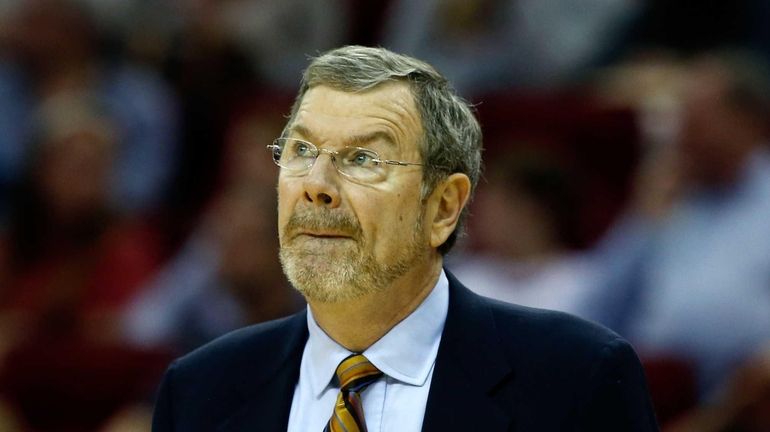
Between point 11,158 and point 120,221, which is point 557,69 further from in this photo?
point 11,158

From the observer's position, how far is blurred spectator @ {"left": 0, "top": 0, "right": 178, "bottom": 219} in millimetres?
7137

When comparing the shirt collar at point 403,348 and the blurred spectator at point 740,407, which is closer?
the shirt collar at point 403,348

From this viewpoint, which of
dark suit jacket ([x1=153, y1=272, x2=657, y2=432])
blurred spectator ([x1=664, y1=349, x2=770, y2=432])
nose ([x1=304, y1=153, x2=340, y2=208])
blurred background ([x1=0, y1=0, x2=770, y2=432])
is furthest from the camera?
blurred background ([x1=0, y1=0, x2=770, y2=432])

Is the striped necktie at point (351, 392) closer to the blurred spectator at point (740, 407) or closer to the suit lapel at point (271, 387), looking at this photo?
the suit lapel at point (271, 387)

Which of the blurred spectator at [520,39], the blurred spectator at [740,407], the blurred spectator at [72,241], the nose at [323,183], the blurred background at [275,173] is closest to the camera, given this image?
the nose at [323,183]

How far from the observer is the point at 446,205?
2.94 m

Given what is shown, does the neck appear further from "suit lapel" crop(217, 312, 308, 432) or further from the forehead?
the forehead

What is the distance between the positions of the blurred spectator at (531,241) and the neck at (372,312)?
240 cm

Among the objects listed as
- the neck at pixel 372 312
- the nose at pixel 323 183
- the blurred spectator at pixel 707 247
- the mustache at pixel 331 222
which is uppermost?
the nose at pixel 323 183

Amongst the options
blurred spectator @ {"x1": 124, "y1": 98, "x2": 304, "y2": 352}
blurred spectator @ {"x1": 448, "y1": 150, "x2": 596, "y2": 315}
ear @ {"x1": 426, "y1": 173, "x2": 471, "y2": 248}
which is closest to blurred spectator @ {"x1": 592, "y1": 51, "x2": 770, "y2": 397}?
blurred spectator @ {"x1": 448, "y1": 150, "x2": 596, "y2": 315}

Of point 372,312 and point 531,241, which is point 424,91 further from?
point 531,241

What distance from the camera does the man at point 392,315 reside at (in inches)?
106

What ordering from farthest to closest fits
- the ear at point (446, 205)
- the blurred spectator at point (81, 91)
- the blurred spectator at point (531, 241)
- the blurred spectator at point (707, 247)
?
the blurred spectator at point (81, 91) < the blurred spectator at point (531, 241) < the blurred spectator at point (707, 247) < the ear at point (446, 205)

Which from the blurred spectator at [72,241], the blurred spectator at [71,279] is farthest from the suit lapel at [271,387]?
the blurred spectator at [72,241]
